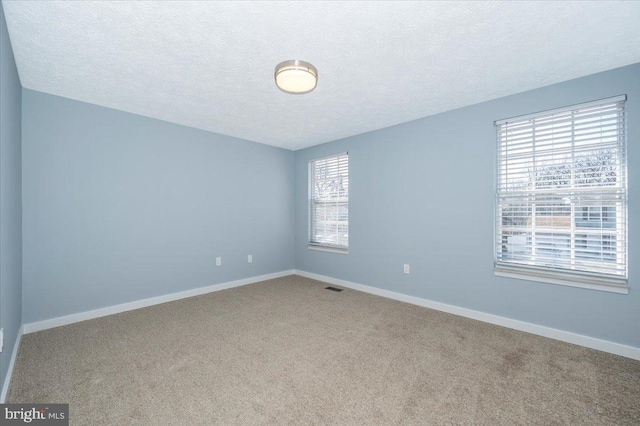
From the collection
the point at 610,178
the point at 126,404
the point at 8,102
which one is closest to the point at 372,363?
the point at 126,404

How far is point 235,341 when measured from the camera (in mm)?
2637

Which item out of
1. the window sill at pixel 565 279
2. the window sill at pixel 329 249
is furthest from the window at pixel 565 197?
the window sill at pixel 329 249

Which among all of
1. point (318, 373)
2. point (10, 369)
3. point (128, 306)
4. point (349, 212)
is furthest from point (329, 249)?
point (10, 369)

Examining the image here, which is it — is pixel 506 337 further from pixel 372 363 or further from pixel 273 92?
pixel 273 92

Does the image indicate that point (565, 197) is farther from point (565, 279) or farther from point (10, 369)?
point (10, 369)

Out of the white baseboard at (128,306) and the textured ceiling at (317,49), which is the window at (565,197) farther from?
the white baseboard at (128,306)

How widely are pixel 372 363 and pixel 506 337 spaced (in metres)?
1.48

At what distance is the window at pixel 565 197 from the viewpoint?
96.3 inches

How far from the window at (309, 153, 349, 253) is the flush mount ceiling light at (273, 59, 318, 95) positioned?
240 cm

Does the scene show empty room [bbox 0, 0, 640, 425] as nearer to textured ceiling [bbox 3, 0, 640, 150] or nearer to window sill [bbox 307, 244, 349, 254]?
textured ceiling [bbox 3, 0, 640, 150]

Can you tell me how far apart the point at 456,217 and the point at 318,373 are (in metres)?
2.42

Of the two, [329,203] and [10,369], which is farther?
[329,203]

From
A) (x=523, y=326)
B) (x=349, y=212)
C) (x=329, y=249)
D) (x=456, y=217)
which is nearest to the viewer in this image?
(x=523, y=326)

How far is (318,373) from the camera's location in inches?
82.8
